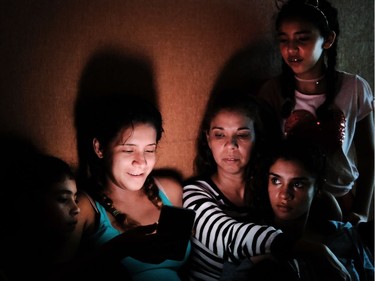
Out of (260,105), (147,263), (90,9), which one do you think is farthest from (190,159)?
(90,9)

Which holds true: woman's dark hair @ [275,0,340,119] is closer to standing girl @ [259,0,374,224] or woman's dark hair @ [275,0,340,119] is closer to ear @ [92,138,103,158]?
standing girl @ [259,0,374,224]

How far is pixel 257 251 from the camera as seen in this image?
1687 millimetres

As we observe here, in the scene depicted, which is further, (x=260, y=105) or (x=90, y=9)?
(x=260, y=105)

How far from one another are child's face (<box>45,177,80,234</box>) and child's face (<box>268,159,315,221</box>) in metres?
0.76

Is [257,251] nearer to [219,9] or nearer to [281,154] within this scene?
[281,154]

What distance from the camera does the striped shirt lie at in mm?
1706

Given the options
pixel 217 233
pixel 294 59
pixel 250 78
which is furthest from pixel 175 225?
pixel 250 78

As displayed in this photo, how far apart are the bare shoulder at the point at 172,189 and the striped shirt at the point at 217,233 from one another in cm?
3

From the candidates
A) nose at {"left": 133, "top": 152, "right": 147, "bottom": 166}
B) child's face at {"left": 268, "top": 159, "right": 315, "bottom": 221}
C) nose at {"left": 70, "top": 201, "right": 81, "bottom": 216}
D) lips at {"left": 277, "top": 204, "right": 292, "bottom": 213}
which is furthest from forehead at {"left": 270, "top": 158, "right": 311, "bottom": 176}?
nose at {"left": 70, "top": 201, "right": 81, "bottom": 216}

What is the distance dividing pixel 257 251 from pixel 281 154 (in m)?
0.44

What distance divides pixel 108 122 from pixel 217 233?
0.57 metres

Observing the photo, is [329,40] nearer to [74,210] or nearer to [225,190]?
[225,190]

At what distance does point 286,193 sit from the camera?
1.88 m

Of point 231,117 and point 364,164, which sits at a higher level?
point 231,117
